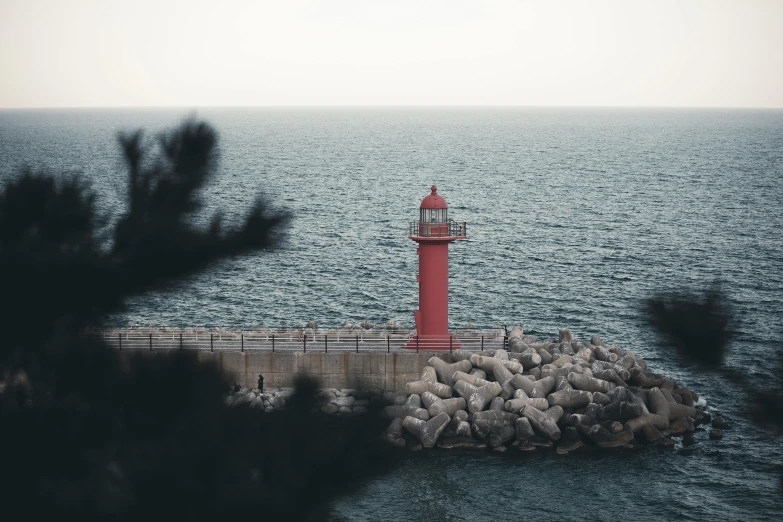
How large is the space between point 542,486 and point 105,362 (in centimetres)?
1532

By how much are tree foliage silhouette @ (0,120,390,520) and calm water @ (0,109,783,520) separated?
1.23 feet

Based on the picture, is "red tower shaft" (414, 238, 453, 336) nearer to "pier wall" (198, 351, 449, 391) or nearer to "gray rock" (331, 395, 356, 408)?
"pier wall" (198, 351, 449, 391)

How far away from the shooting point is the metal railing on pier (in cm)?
2633

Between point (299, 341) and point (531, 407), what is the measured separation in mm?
6477

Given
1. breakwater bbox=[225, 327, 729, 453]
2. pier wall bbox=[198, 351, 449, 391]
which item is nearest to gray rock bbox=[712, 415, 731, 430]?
breakwater bbox=[225, 327, 729, 453]

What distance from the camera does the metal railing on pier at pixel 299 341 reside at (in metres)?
26.3

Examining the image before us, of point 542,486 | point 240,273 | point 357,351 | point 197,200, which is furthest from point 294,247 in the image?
point 197,200

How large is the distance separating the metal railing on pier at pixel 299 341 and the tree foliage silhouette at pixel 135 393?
17016 mm

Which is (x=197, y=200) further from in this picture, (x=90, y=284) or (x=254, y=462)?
(x=254, y=462)

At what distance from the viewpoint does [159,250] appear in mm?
8977

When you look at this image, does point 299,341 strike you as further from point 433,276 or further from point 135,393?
point 135,393

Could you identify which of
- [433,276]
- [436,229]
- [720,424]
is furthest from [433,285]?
[720,424]

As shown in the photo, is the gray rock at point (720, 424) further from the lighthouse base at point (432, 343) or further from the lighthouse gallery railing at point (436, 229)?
the lighthouse gallery railing at point (436, 229)

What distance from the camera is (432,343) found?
86.0 ft
